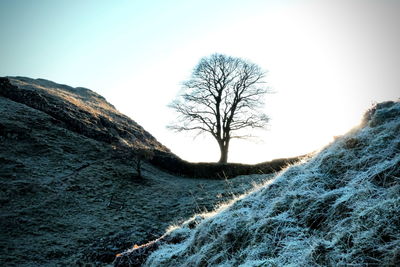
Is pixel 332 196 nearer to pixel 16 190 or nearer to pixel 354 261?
pixel 354 261

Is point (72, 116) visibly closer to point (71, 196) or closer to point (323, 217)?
point (71, 196)

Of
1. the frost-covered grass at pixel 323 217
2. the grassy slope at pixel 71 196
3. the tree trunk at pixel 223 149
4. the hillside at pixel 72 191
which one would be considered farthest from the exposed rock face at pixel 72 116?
the frost-covered grass at pixel 323 217

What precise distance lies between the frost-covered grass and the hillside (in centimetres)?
440

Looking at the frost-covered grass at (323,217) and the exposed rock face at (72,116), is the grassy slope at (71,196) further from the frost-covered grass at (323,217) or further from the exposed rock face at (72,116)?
the frost-covered grass at (323,217)

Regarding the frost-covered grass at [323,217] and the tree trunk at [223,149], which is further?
the tree trunk at [223,149]

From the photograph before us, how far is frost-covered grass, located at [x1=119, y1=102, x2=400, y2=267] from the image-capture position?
2490mm

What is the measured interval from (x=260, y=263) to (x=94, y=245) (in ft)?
22.3

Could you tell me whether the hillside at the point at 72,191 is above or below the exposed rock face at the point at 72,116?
below

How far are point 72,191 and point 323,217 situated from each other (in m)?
11.1

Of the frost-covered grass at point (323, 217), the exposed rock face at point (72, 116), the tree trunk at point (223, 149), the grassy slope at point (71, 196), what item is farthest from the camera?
the tree trunk at point (223, 149)

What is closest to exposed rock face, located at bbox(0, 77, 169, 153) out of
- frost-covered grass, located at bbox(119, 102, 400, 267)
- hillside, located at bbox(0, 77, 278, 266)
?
hillside, located at bbox(0, 77, 278, 266)

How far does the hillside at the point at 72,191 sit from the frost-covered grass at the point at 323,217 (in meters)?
4.40

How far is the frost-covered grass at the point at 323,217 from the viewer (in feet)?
8.17

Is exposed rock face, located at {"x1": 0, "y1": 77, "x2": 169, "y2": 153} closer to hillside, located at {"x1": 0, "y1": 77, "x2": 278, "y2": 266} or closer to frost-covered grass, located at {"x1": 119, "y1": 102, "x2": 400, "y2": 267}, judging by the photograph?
hillside, located at {"x1": 0, "y1": 77, "x2": 278, "y2": 266}
